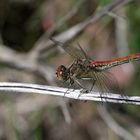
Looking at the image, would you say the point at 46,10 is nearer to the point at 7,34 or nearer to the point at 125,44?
the point at 7,34

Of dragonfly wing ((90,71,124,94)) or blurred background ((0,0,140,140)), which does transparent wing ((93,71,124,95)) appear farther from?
blurred background ((0,0,140,140))

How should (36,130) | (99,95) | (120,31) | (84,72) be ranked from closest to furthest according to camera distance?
(99,95), (84,72), (36,130), (120,31)

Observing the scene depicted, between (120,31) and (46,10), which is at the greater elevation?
(46,10)

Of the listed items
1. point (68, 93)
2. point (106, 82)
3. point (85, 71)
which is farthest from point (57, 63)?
point (68, 93)

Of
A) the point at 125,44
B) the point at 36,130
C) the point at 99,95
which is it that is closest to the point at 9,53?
the point at 36,130

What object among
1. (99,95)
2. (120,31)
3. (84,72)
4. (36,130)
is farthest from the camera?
(120,31)

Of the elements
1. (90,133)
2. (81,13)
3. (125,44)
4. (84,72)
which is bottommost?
(90,133)

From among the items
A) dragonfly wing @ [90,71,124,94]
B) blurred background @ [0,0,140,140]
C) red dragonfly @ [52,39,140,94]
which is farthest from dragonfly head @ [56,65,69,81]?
blurred background @ [0,0,140,140]

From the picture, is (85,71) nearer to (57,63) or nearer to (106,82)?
(106,82)

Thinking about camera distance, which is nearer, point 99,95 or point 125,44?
point 99,95
